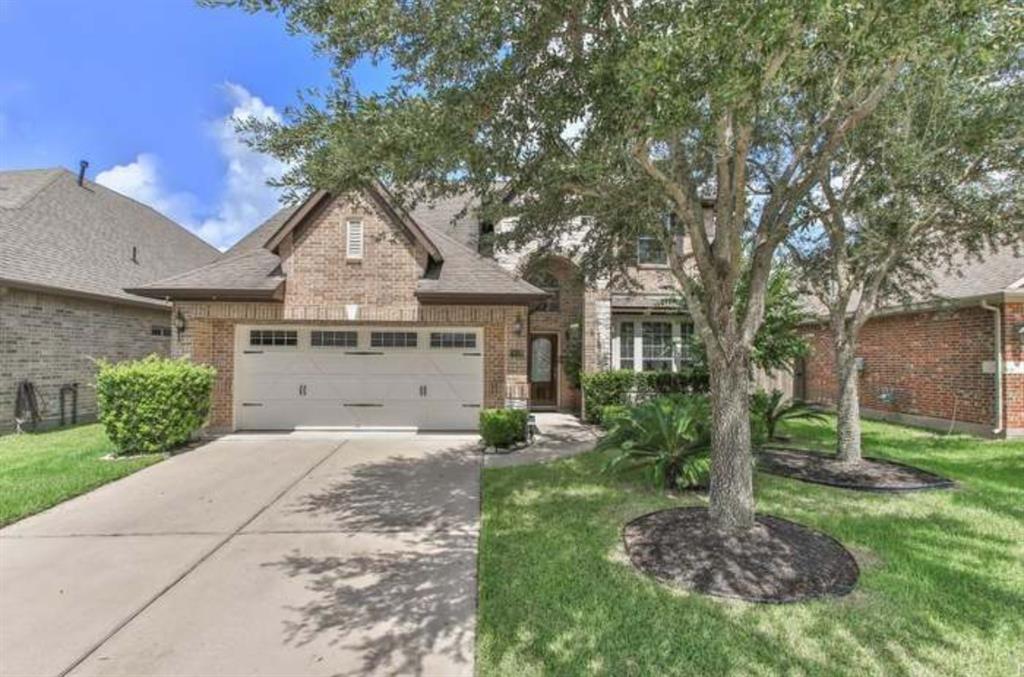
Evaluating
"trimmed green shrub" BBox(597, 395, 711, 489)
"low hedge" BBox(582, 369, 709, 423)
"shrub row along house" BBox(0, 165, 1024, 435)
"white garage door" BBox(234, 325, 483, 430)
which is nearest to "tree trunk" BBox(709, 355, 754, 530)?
"trimmed green shrub" BBox(597, 395, 711, 489)

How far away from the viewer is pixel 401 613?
12.4 ft

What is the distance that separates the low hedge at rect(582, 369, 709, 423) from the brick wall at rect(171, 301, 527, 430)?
356 cm

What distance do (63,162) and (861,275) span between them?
21.5 metres

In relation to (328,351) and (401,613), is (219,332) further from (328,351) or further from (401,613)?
(401,613)

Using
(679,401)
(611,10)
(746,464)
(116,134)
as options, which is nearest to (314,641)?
(746,464)

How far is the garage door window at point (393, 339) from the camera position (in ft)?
36.6

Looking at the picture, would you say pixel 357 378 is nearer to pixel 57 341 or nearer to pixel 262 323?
pixel 262 323

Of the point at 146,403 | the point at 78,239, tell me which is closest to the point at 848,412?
the point at 146,403

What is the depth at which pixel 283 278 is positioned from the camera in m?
10.4

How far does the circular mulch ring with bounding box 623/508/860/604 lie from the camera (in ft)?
13.1

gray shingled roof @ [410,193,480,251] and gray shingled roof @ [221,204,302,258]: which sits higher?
gray shingled roof @ [410,193,480,251]

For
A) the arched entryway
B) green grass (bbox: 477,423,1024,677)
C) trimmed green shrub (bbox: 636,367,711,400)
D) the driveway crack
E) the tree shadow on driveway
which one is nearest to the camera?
green grass (bbox: 477,423,1024,677)

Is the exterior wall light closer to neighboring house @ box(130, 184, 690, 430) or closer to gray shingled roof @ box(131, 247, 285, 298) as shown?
neighboring house @ box(130, 184, 690, 430)

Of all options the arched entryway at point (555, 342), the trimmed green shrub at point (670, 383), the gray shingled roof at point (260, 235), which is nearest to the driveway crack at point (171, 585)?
the gray shingled roof at point (260, 235)
